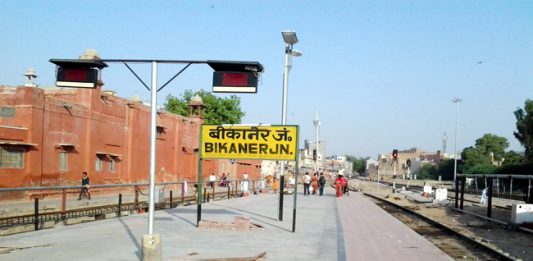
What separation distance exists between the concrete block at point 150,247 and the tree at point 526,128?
67.4 metres

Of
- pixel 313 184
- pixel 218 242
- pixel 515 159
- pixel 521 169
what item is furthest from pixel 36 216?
pixel 515 159

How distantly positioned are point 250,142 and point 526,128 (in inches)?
2569

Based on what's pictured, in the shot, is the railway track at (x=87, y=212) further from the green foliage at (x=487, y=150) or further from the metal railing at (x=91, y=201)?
the green foliage at (x=487, y=150)

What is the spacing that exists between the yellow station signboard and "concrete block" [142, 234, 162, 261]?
5.14 meters

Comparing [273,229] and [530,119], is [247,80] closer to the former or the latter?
[273,229]

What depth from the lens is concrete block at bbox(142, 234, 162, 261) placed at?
27.0 ft

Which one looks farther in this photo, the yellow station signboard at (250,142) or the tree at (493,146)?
the tree at (493,146)

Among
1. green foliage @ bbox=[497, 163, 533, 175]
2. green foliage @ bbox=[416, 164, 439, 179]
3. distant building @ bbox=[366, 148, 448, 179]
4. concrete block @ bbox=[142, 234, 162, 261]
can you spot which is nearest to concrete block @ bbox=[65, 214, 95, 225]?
concrete block @ bbox=[142, 234, 162, 261]

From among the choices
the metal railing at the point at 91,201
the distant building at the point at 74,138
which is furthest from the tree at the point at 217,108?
the metal railing at the point at 91,201

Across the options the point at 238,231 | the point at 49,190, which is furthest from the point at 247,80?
the point at 49,190

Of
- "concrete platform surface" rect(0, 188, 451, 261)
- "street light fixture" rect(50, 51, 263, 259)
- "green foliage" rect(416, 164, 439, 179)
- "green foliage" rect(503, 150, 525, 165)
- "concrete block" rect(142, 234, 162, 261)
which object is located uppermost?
"street light fixture" rect(50, 51, 263, 259)

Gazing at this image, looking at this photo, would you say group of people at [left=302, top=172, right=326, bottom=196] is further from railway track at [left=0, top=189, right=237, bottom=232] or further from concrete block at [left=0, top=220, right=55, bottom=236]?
concrete block at [left=0, top=220, right=55, bottom=236]

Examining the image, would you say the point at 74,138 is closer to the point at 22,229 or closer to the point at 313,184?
the point at 22,229

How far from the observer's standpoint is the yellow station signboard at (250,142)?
43.0 ft
